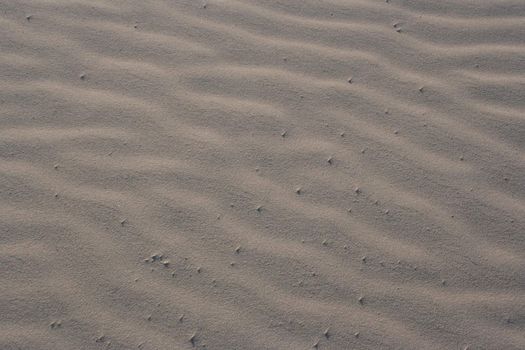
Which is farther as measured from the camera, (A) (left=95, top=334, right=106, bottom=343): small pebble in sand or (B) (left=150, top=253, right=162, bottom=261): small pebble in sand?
(B) (left=150, top=253, right=162, bottom=261): small pebble in sand

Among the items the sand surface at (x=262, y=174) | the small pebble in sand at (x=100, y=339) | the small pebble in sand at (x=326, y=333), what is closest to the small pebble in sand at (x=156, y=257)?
the sand surface at (x=262, y=174)

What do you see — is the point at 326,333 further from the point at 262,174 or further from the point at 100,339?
the point at 100,339

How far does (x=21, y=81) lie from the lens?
2889 mm

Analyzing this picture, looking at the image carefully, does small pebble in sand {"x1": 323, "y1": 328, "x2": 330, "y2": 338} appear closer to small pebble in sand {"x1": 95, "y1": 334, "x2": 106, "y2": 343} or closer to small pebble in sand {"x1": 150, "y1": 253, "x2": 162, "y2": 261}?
small pebble in sand {"x1": 150, "y1": 253, "x2": 162, "y2": 261}

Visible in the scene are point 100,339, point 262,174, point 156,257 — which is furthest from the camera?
point 262,174

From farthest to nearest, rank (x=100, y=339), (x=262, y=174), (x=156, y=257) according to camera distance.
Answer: (x=262, y=174)
(x=156, y=257)
(x=100, y=339)

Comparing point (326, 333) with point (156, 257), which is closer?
point (326, 333)

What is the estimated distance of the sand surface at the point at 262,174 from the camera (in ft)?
7.64

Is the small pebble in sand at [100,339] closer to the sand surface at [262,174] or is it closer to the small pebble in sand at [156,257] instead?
the sand surface at [262,174]

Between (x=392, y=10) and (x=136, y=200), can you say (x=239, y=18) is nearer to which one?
(x=392, y=10)

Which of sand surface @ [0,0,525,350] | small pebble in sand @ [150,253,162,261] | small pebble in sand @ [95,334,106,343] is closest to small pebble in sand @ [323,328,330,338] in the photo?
sand surface @ [0,0,525,350]

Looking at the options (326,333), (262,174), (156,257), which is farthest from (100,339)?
(262,174)

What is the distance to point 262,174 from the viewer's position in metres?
2.65

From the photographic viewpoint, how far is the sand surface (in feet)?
7.64
